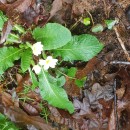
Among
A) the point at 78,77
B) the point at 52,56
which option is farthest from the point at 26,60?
the point at 78,77

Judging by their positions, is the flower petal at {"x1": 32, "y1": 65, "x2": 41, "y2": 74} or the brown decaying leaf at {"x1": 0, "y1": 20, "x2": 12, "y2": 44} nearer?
the brown decaying leaf at {"x1": 0, "y1": 20, "x2": 12, "y2": 44}

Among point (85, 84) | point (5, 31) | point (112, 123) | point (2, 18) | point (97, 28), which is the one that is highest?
point (2, 18)

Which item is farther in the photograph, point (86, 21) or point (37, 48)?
point (86, 21)

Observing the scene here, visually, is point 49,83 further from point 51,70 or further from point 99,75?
point 99,75

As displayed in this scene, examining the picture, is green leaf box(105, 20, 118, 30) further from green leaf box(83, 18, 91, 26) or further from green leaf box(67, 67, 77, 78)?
green leaf box(67, 67, 77, 78)

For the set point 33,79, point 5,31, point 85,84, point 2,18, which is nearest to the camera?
point 5,31

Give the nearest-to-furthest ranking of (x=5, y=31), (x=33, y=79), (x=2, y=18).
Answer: (x=5, y=31) → (x=2, y=18) → (x=33, y=79)

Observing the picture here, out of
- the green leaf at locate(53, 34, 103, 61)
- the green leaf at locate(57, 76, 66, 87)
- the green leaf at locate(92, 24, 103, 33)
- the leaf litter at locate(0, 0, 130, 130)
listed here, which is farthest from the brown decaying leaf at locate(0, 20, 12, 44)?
the green leaf at locate(92, 24, 103, 33)

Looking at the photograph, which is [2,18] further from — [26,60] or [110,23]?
[110,23]

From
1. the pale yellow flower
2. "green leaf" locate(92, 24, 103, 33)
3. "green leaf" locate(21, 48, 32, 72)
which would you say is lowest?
"green leaf" locate(21, 48, 32, 72)
